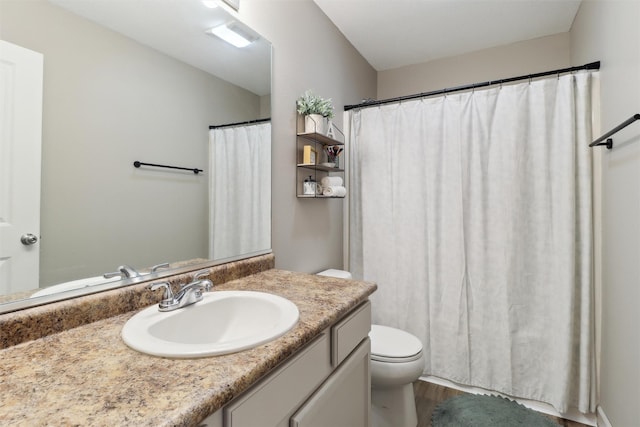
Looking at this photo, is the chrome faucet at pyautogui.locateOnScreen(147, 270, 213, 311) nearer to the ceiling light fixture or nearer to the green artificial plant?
the ceiling light fixture

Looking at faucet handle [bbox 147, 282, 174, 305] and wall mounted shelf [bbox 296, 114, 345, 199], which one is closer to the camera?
faucet handle [bbox 147, 282, 174, 305]

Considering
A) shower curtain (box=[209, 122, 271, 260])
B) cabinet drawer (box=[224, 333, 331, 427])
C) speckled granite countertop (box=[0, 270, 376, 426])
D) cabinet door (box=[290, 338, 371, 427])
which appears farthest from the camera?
shower curtain (box=[209, 122, 271, 260])

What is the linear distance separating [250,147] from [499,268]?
159 cm

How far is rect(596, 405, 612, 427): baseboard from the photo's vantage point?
5.10 ft

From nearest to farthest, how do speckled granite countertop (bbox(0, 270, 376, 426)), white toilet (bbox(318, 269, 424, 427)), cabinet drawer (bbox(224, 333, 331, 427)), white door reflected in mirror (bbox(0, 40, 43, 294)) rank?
speckled granite countertop (bbox(0, 270, 376, 426)) < cabinet drawer (bbox(224, 333, 331, 427)) < white door reflected in mirror (bbox(0, 40, 43, 294)) < white toilet (bbox(318, 269, 424, 427))

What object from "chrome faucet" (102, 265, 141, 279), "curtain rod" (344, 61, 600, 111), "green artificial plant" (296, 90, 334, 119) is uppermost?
"curtain rod" (344, 61, 600, 111)

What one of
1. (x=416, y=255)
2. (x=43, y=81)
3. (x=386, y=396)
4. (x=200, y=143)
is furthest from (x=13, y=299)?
(x=416, y=255)

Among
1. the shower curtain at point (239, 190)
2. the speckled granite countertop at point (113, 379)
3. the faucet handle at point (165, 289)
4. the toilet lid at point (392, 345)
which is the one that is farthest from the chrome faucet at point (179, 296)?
the toilet lid at point (392, 345)

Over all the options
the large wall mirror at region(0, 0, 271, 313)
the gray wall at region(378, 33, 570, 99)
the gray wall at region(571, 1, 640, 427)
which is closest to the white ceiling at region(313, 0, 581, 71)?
the gray wall at region(378, 33, 570, 99)

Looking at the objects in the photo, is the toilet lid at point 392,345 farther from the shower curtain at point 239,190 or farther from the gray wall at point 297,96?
the shower curtain at point 239,190

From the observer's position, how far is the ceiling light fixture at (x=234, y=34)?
1323 millimetres

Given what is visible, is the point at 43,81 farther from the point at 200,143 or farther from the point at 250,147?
the point at 250,147

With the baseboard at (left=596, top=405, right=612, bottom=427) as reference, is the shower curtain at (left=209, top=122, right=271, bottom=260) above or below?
above

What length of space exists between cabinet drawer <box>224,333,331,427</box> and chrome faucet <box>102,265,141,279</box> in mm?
593
